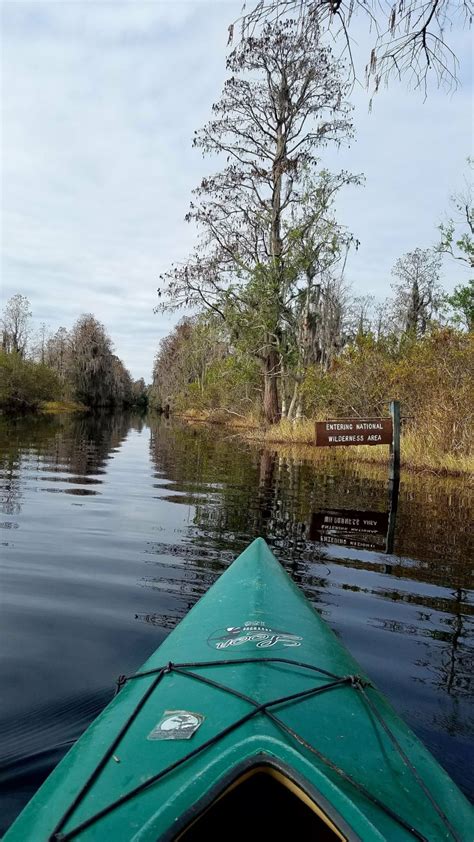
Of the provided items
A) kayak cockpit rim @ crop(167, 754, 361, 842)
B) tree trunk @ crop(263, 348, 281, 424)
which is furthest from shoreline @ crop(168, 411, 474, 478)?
kayak cockpit rim @ crop(167, 754, 361, 842)

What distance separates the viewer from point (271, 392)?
73.2 feet

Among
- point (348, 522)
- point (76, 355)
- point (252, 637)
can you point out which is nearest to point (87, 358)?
point (76, 355)

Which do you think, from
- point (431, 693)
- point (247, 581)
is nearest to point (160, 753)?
point (247, 581)

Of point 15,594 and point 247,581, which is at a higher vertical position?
point 247,581

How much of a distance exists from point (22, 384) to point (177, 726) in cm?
3900

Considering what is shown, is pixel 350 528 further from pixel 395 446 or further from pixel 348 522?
pixel 395 446

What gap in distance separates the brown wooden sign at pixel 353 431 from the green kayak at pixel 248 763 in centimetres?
736

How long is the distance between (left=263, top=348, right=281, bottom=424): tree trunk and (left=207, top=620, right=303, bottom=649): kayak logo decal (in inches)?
740

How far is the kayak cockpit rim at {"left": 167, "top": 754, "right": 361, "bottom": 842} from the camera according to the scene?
139 centimetres

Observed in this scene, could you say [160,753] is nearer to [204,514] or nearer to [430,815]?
[430,815]

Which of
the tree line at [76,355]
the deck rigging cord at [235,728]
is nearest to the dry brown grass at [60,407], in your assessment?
the tree line at [76,355]

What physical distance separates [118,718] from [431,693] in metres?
1.79

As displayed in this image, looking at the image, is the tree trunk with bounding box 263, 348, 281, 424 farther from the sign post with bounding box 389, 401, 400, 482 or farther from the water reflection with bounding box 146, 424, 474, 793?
the sign post with bounding box 389, 401, 400, 482

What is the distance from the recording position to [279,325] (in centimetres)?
2000
